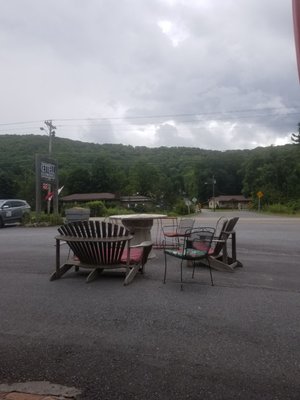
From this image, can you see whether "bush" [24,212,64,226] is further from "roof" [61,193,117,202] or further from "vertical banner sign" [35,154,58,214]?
"roof" [61,193,117,202]

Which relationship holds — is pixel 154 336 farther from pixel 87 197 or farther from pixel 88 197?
pixel 87 197

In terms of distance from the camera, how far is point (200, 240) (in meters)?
7.23

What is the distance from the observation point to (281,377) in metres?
3.29

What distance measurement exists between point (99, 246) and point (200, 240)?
6.02 ft

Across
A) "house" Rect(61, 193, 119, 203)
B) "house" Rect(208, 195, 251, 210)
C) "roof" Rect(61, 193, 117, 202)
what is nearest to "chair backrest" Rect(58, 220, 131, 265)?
"house" Rect(61, 193, 119, 203)

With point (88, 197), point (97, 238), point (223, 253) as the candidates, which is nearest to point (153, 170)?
point (88, 197)

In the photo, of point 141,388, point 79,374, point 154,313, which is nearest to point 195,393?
point 141,388

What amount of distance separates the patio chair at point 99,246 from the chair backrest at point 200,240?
83 cm

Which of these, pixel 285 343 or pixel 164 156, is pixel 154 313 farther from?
pixel 164 156

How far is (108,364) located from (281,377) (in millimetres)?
1425

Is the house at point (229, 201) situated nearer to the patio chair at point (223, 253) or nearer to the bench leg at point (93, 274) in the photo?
the patio chair at point (223, 253)

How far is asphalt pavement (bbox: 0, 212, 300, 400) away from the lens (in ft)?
10.5

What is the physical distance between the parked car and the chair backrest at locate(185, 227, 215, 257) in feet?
53.4

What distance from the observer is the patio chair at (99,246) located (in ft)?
21.0
